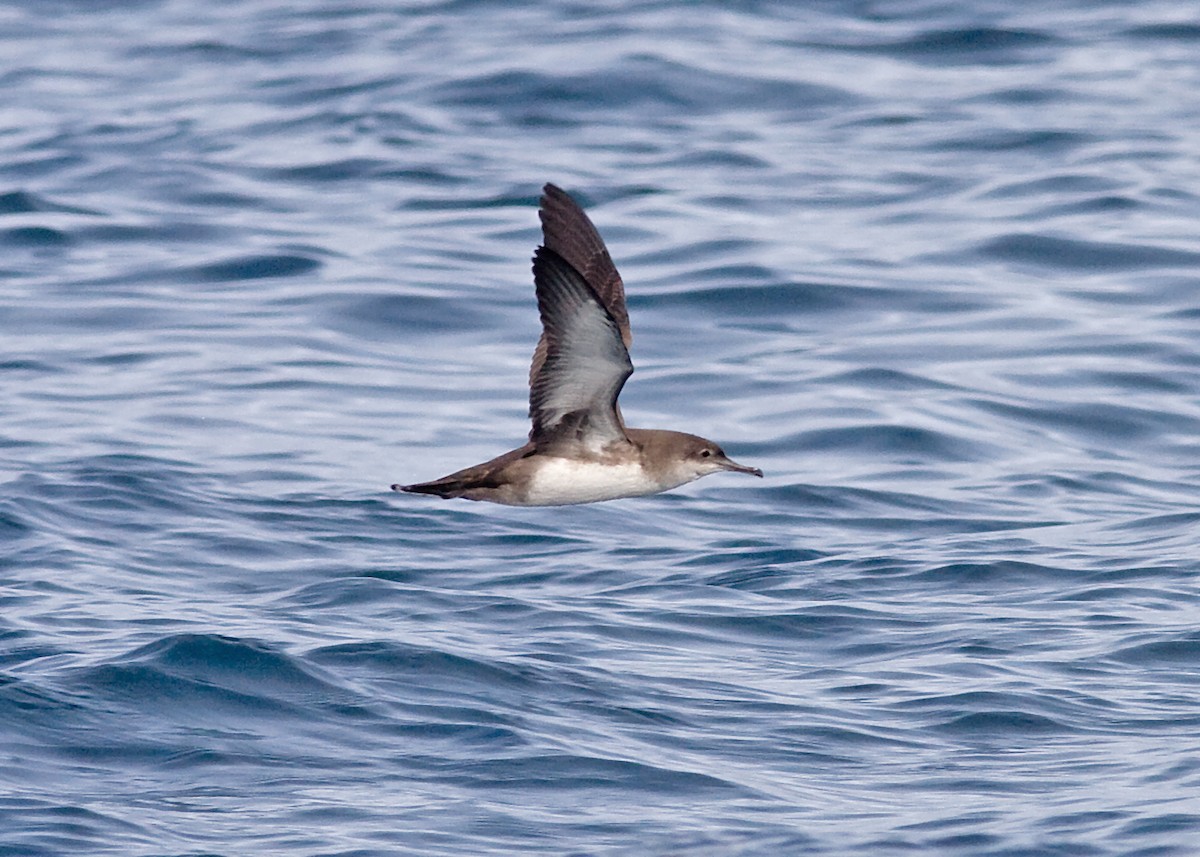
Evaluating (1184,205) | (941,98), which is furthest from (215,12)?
(1184,205)

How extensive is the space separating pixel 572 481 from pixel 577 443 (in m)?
0.17

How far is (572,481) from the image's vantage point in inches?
312

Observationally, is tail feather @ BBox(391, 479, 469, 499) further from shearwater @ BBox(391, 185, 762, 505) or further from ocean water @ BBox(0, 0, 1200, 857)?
ocean water @ BBox(0, 0, 1200, 857)

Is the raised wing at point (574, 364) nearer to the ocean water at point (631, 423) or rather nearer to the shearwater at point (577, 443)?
the shearwater at point (577, 443)

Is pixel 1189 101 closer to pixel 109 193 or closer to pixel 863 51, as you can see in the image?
pixel 863 51

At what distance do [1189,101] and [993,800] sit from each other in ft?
40.6

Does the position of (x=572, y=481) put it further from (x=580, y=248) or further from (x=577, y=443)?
(x=580, y=248)

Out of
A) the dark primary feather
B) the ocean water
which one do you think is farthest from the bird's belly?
the ocean water

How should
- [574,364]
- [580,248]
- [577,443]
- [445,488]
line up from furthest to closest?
[580,248], [577,443], [445,488], [574,364]

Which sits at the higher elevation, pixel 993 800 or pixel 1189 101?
pixel 1189 101

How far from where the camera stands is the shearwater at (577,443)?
7562mm

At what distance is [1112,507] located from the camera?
439 inches

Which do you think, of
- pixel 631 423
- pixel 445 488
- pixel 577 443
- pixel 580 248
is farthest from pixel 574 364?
pixel 631 423

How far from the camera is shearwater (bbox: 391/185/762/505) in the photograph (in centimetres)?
756
